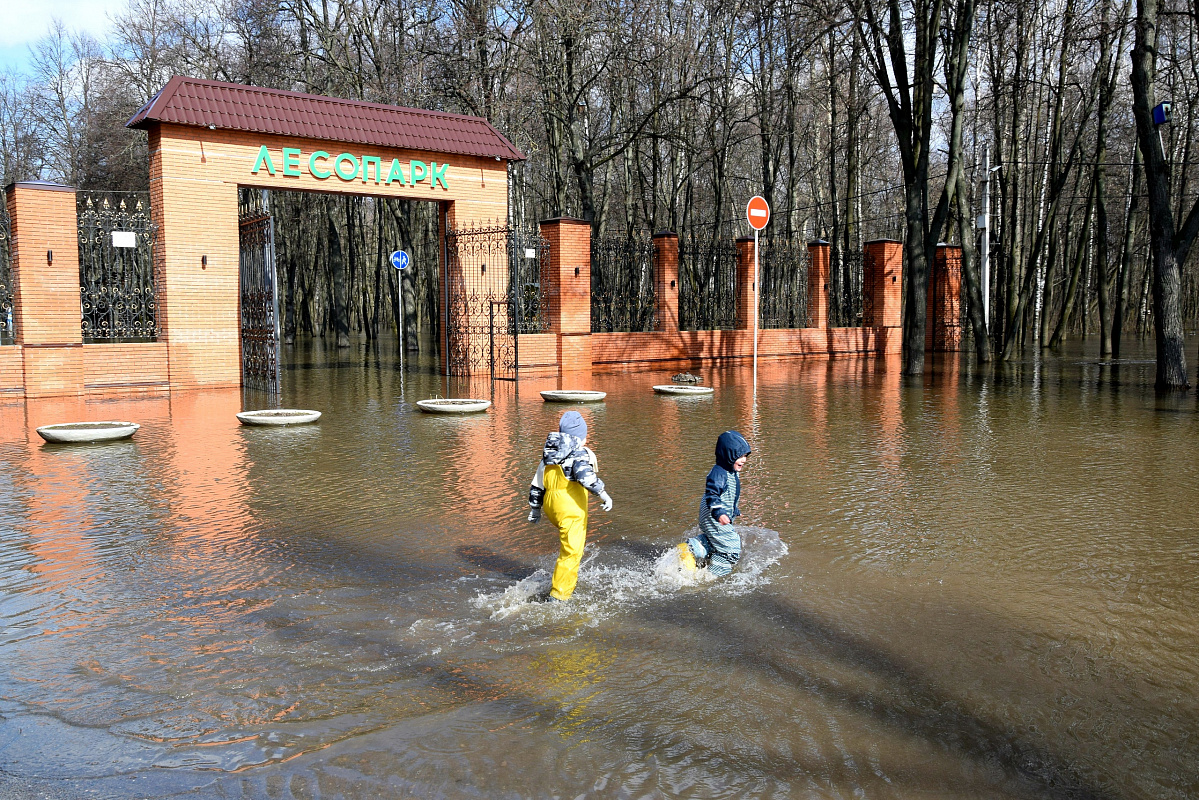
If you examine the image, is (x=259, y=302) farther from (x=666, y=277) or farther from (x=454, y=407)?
(x=666, y=277)

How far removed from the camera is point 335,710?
3828 millimetres

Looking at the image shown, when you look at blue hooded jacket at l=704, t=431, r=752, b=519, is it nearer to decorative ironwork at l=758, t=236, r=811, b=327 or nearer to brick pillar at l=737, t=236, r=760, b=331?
brick pillar at l=737, t=236, r=760, b=331

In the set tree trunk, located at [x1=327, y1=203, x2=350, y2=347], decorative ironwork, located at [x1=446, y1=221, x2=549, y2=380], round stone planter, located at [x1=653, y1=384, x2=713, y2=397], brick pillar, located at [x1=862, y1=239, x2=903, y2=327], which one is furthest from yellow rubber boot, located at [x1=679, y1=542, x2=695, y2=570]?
tree trunk, located at [x1=327, y1=203, x2=350, y2=347]

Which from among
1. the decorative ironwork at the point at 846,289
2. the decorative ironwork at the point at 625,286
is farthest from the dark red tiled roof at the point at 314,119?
the decorative ironwork at the point at 846,289

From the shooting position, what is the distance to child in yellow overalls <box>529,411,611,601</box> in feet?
16.9

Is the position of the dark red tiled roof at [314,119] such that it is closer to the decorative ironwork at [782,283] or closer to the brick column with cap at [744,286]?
the brick column with cap at [744,286]

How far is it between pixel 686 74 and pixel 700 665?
27.6 metres

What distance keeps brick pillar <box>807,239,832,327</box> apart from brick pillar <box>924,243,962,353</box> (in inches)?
196

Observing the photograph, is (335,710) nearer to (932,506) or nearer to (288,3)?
(932,506)

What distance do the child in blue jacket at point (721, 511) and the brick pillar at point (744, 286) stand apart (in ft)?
62.6

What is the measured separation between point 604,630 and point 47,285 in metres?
14.5

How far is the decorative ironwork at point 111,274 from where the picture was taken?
15.9m

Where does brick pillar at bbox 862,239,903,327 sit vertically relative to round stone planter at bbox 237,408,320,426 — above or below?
above

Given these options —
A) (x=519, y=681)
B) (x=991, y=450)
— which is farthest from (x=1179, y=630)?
(x=991, y=450)
